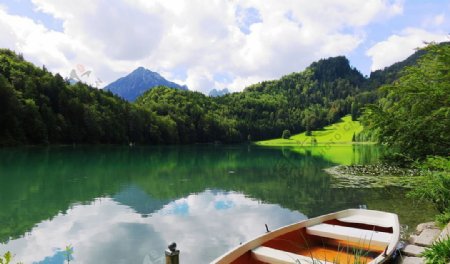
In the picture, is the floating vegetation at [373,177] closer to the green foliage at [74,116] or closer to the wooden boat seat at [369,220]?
the wooden boat seat at [369,220]

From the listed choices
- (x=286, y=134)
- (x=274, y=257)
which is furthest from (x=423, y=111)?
(x=286, y=134)

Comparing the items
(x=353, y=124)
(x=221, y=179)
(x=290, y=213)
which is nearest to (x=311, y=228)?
(x=290, y=213)

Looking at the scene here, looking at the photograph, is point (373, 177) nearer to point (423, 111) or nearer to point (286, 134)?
point (423, 111)

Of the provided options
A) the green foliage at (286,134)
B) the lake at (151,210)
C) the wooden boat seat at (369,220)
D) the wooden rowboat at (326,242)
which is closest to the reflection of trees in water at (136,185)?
the lake at (151,210)

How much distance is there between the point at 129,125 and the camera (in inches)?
4769

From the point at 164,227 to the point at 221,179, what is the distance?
19978 mm

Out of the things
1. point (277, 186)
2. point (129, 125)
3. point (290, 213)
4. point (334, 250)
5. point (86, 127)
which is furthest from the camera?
point (129, 125)

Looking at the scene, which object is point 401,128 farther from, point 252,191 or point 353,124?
point 353,124

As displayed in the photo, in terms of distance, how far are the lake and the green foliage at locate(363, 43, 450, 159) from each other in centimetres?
355

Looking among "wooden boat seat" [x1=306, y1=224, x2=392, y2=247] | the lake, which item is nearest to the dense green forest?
the lake

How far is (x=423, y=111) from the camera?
775 inches

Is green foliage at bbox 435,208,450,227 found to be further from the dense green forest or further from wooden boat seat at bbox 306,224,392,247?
the dense green forest

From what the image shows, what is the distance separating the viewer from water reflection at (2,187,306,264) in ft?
46.8

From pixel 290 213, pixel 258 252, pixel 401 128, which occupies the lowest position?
pixel 290 213
